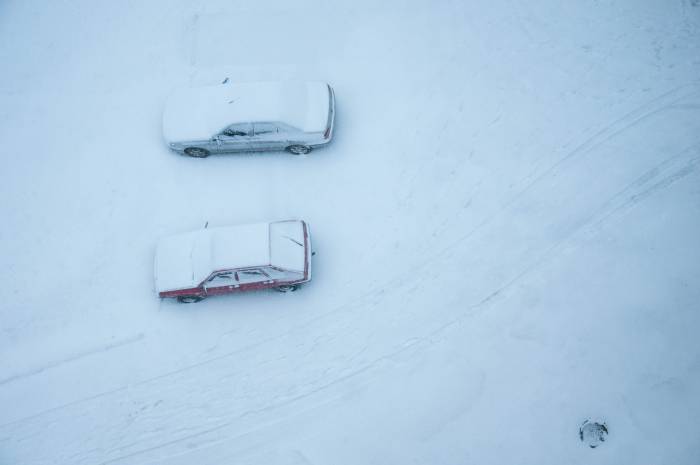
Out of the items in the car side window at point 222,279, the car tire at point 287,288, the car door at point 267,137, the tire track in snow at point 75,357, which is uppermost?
the car door at point 267,137

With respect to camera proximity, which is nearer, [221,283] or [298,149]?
[221,283]

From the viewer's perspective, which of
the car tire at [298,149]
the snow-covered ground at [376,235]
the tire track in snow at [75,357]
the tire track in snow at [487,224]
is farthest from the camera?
the car tire at [298,149]

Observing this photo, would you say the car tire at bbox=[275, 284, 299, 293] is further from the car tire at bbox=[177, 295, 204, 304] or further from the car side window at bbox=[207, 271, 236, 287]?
the car tire at bbox=[177, 295, 204, 304]

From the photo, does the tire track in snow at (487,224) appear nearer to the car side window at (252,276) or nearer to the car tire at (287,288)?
the car tire at (287,288)

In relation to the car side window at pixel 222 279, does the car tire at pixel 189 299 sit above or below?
below

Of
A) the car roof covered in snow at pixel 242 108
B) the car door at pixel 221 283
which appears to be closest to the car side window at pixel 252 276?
the car door at pixel 221 283

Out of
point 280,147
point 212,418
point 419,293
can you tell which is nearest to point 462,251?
point 419,293

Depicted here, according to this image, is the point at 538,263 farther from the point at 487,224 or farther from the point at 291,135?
the point at 291,135

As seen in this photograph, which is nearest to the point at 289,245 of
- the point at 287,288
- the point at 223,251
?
the point at 287,288
